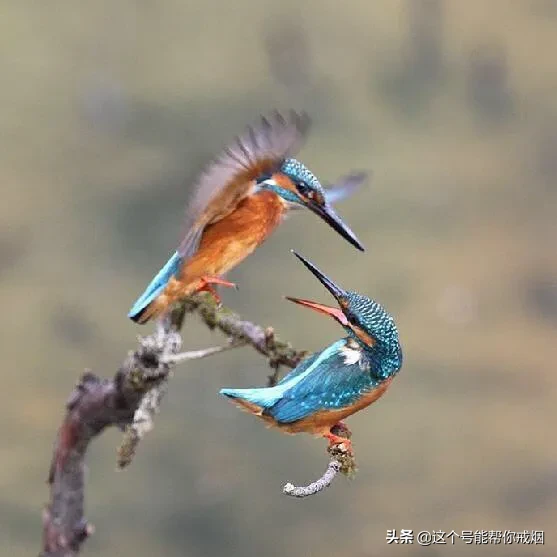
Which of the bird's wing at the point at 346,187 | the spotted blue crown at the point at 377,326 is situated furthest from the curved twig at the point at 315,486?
the bird's wing at the point at 346,187

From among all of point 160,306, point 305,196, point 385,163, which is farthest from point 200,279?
point 385,163

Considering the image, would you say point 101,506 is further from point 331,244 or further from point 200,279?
point 200,279

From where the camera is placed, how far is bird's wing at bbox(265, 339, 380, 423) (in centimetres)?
80

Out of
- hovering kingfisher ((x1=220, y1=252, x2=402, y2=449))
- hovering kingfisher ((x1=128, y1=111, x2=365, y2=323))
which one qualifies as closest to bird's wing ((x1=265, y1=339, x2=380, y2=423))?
hovering kingfisher ((x1=220, y1=252, x2=402, y2=449))

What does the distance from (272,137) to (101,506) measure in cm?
161

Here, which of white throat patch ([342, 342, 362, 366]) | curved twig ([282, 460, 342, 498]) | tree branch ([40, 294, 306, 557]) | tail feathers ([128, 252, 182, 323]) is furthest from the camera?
tree branch ([40, 294, 306, 557])

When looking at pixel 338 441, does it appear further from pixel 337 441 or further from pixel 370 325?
pixel 370 325

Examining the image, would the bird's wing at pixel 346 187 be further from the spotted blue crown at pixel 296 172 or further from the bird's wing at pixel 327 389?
the bird's wing at pixel 327 389

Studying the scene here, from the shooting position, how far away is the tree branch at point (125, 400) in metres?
1.14

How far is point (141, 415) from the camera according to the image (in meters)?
1.20

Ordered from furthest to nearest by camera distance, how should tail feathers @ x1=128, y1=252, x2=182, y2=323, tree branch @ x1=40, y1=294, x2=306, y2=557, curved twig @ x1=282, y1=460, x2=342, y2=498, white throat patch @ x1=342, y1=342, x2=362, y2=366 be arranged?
tree branch @ x1=40, y1=294, x2=306, y2=557 → tail feathers @ x1=128, y1=252, x2=182, y2=323 → white throat patch @ x1=342, y1=342, x2=362, y2=366 → curved twig @ x1=282, y1=460, x2=342, y2=498

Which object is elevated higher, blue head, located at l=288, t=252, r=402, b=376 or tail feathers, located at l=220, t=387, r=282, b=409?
blue head, located at l=288, t=252, r=402, b=376

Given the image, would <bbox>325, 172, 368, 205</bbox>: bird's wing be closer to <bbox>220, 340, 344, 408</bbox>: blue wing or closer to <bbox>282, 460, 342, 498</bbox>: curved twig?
<bbox>220, 340, 344, 408</bbox>: blue wing

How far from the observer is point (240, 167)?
82 centimetres
